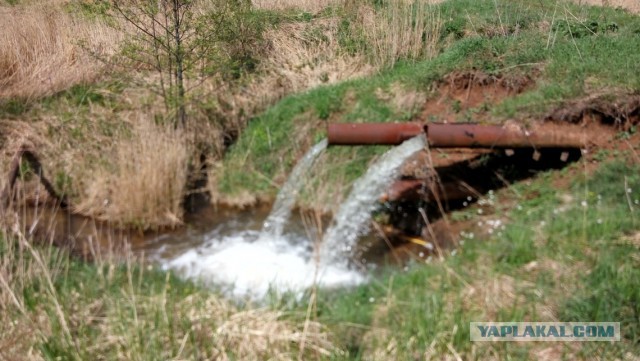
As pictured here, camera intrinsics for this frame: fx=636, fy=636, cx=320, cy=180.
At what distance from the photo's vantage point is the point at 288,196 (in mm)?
6680

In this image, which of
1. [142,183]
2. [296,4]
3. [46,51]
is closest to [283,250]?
[142,183]

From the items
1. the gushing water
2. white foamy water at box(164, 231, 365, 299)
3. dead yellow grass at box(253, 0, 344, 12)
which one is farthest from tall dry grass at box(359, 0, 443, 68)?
white foamy water at box(164, 231, 365, 299)

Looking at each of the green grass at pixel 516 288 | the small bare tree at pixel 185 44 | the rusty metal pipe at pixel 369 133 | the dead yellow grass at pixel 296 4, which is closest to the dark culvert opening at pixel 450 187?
the rusty metal pipe at pixel 369 133

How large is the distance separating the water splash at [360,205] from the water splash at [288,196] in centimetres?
61

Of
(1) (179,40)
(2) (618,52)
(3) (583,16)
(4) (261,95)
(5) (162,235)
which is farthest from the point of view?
(3) (583,16)

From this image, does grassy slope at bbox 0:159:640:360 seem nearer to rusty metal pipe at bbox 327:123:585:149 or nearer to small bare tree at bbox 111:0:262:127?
rusty metal pipe at bbox 327:123:585:149

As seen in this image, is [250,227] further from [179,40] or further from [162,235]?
[179,40]

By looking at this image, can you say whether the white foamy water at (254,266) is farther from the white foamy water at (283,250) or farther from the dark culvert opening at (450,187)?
the dark culvert opening at (450,187)

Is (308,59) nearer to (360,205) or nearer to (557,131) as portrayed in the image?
(360,205)

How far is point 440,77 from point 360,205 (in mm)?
2200

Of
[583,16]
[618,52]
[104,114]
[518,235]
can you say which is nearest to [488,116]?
[618,52]

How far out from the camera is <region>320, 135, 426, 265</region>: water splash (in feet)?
18.8

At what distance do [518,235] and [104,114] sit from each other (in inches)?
206

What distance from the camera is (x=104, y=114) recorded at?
7.75m
